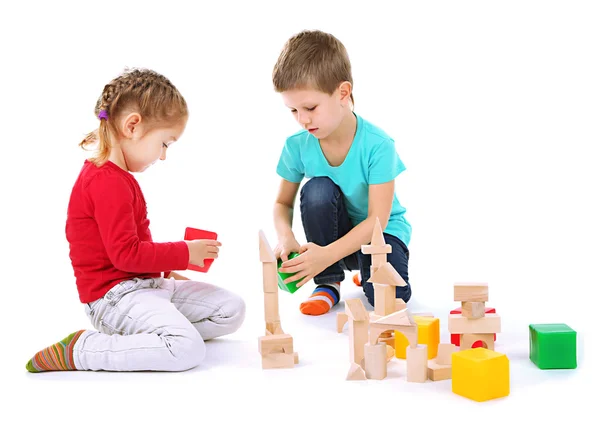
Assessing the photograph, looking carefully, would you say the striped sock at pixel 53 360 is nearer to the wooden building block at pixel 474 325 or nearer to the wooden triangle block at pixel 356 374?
the wooden triangle block at pixel 356 374

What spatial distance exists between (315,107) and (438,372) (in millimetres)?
745

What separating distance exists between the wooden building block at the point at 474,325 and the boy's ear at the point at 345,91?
0.70m

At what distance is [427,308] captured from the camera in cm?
195

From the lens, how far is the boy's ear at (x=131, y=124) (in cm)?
159

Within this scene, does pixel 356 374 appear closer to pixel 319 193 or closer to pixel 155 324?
pixel 155 324

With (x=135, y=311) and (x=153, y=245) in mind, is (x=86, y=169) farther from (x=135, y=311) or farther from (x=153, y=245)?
(x=135, y=311)

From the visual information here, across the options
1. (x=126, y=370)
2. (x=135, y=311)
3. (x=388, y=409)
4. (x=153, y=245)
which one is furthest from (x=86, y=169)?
(x=388, y=409)

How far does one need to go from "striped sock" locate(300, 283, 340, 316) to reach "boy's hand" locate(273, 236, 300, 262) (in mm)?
221

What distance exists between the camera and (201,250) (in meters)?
1.64

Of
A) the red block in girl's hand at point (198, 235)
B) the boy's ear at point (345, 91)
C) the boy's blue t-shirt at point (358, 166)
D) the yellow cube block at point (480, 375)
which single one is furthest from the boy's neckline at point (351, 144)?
the yellow cube block at point (480, 375)

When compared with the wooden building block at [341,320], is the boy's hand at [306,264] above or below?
above

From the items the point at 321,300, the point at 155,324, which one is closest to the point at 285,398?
the point at 155,324

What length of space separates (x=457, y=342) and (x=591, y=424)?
382 mm

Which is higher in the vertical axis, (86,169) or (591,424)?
(86,169)
